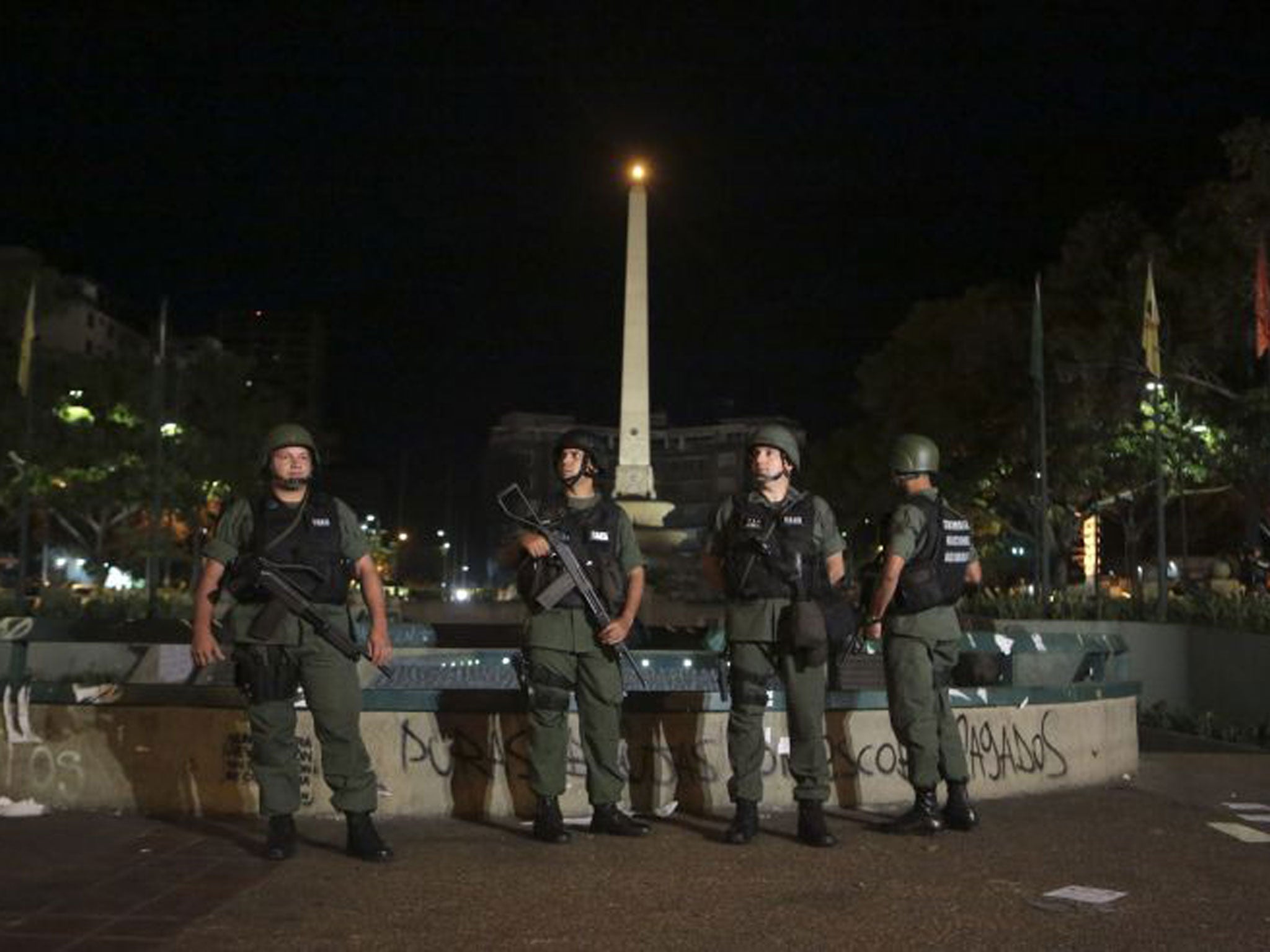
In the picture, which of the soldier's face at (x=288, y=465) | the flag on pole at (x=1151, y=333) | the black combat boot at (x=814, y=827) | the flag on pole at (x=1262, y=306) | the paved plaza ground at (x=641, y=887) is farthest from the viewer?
the flag on pole at (x=1262, y=306)

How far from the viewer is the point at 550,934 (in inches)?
182

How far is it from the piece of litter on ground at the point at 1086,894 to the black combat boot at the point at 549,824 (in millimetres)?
2094

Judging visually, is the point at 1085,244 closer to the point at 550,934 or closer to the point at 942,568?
the point at 942,568

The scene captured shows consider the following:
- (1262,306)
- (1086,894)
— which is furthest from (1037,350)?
(1086,894)

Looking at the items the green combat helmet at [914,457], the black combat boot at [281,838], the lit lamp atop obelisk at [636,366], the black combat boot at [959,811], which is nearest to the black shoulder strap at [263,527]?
the black combat boot at [281,838]

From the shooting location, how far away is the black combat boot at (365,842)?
571cm

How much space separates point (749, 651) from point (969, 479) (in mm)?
33311

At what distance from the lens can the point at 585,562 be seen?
20.6 feet

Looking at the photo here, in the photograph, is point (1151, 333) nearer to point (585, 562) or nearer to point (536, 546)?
point (585, 562)

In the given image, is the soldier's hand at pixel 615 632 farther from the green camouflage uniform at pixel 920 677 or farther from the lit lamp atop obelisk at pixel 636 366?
the lit lamp atop obelisk at pixel 636 366

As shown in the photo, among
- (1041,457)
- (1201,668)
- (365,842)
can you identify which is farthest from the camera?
(1041,457)

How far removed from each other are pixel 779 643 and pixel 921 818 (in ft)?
3.61

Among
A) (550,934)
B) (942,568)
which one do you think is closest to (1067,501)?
(942,568)

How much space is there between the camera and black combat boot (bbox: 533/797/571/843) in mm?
6133
